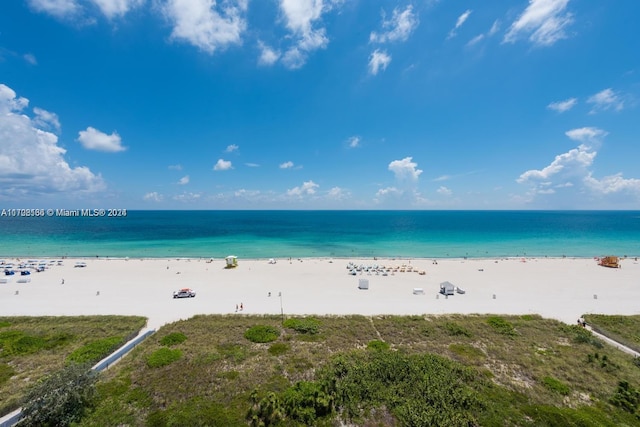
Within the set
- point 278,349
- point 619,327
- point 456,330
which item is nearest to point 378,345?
point 278,349

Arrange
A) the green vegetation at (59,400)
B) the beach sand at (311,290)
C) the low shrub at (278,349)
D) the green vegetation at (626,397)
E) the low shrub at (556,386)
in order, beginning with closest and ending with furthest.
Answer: the green vegetation at (59,400)
the green vegetation at (626,397)
the low shrub at (556,386)
the low shrub at (278,349)
the beach sand at (311,290)

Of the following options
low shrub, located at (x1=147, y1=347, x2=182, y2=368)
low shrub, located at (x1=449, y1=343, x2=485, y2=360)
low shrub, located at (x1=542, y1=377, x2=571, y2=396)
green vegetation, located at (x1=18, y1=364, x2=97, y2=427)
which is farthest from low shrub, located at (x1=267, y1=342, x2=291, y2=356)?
low shrub, located at (x1=542, y1=377, x2=571, y2=396)

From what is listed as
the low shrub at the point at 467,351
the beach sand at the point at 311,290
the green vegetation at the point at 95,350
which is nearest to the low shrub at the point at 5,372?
the green vegetation at the point at 95,350

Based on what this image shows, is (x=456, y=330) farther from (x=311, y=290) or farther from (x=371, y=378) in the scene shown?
(x=311, y=290)

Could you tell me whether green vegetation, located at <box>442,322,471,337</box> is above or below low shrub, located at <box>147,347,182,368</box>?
below

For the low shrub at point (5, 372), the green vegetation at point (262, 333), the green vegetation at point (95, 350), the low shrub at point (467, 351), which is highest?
the green vegetation at point (95, 350)

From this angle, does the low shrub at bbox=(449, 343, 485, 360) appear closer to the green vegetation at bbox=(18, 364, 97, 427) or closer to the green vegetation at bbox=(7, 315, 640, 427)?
the green vegetation at bbox=(7, 315, 640, 427)

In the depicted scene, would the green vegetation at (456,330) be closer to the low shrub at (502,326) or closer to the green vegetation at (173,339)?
the low shrub at (502,326)
